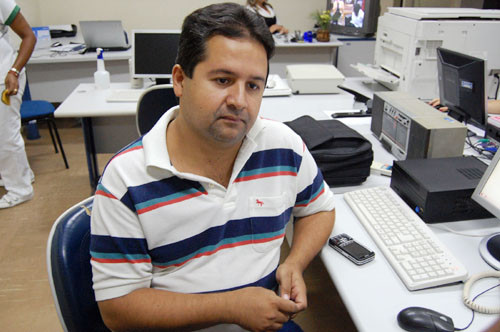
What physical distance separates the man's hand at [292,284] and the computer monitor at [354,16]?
4.30 meters

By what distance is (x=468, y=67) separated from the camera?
1.72 meters

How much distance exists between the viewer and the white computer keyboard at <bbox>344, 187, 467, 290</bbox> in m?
0.97

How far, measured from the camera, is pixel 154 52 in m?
2.66

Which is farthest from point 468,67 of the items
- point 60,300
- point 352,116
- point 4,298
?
point 4,298

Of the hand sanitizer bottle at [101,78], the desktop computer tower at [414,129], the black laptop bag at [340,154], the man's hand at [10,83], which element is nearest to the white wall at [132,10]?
the hand sanitizer bottle at [101,78]

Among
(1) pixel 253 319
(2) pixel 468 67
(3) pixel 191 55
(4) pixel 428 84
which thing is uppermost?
(3) pixel 191 55

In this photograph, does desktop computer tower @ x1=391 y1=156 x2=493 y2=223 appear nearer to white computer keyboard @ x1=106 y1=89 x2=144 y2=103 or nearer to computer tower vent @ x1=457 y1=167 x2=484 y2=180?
computer tower vent @ x1=457 y1=167 x2=484 y2=180

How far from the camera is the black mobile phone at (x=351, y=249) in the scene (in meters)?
1.05

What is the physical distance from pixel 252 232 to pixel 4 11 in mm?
2304

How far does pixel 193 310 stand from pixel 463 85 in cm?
152

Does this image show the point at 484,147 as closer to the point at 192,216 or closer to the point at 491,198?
the point at 491,198

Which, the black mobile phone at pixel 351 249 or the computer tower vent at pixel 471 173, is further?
the computer tower vent at pixel 471 173

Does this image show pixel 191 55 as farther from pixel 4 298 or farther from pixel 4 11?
pixel 4 11

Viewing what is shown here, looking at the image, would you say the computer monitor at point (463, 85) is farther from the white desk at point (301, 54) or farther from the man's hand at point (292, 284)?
the white desk at point (301, 54)
